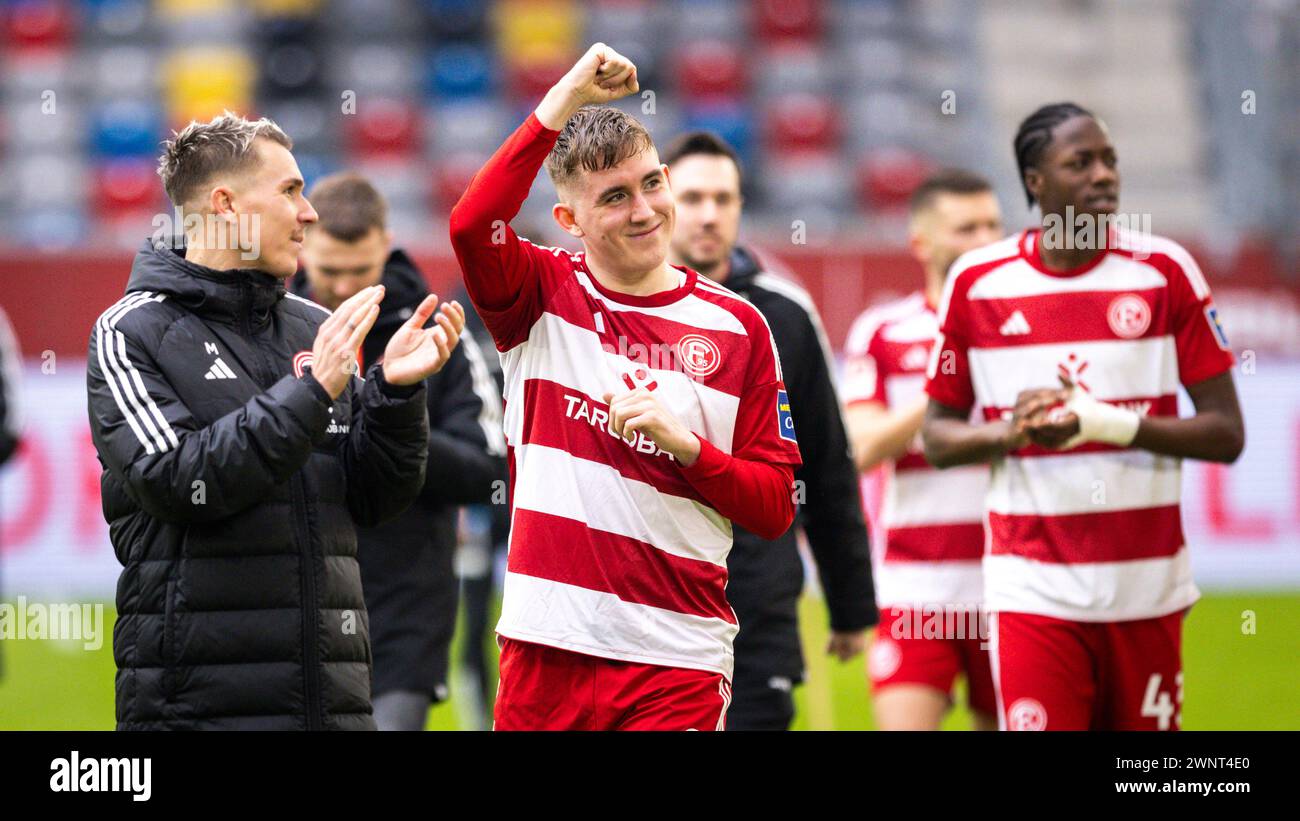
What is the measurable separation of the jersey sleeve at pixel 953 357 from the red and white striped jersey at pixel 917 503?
77 cm

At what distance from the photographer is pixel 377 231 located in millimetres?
5457

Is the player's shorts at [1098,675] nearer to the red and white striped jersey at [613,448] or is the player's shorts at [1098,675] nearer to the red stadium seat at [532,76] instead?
the red and white striped jersey at [613,448]

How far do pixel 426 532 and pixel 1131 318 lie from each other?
237 centimetres

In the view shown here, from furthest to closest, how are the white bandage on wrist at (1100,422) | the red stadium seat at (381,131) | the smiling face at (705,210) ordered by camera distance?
the red stadium seat at (381,131) < the smiling face at (705,210) < the white bandage on wrist at (1100,422)

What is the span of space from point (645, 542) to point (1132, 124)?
14.7 m

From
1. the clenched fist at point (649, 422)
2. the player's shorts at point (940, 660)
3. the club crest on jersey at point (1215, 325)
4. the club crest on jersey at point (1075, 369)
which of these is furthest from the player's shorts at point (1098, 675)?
the clenched fist at point (649, 422)

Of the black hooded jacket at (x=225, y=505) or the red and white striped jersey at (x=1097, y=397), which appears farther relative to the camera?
the red and white striped jersey at (x=1097, y=397)

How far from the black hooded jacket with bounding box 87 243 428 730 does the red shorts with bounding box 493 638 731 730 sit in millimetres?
453

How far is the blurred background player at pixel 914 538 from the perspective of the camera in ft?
19.1

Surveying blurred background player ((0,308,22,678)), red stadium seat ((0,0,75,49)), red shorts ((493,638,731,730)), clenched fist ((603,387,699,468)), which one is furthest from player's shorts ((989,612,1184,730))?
red stadium seat ((0,0,75,49))

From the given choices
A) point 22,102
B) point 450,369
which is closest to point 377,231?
point 450,369

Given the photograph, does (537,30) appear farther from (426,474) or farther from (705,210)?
(426,474)

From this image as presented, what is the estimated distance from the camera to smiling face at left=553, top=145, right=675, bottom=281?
3588 millimetres

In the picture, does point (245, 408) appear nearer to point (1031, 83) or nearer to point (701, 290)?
point (701, 290)
